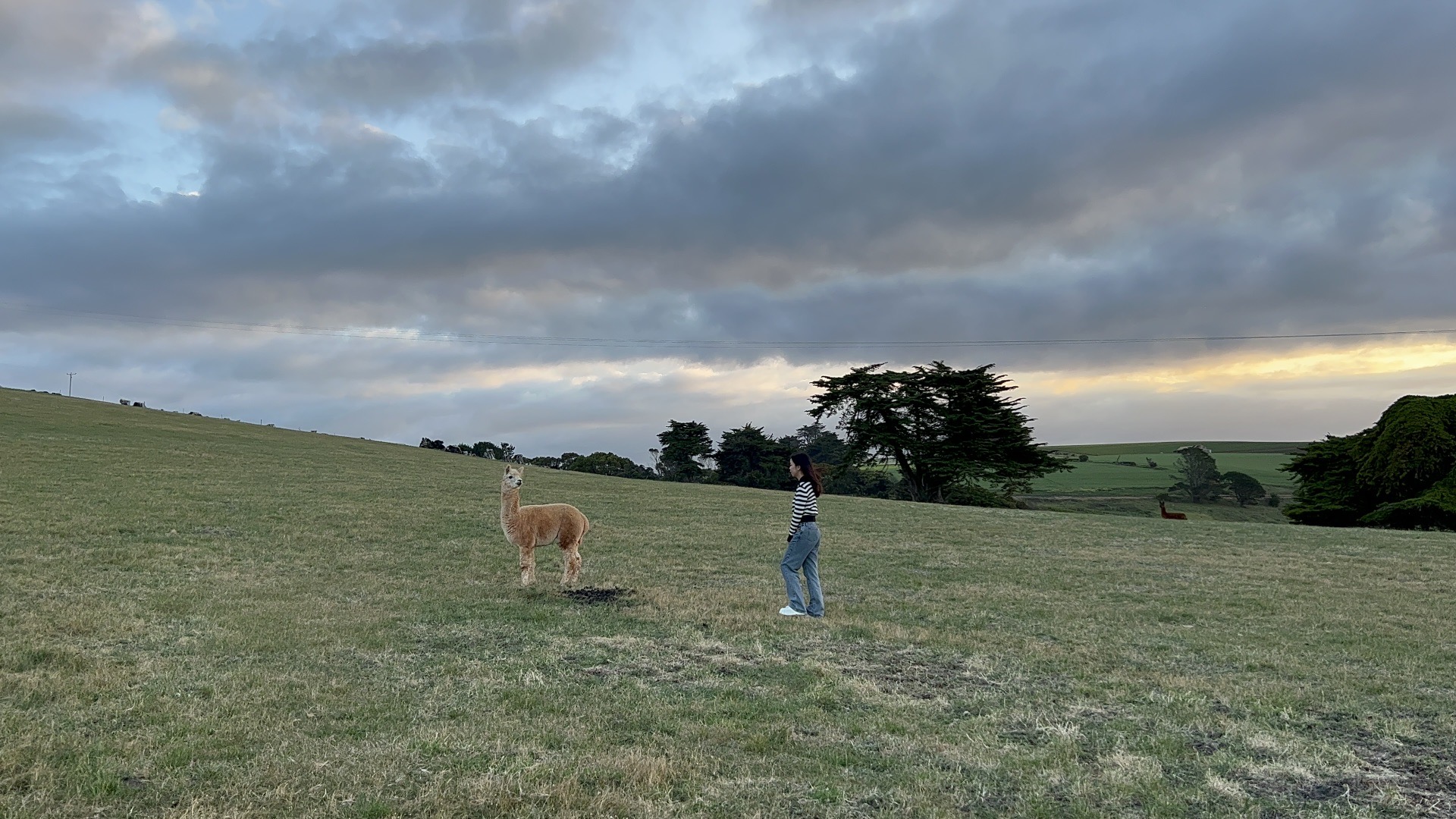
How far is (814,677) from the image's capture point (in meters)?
9.72

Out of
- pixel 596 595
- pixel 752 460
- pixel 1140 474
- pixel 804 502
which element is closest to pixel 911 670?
pixel 804 502

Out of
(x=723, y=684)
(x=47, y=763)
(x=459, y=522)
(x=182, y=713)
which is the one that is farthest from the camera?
(x=459, y=522)

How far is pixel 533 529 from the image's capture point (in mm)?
16141

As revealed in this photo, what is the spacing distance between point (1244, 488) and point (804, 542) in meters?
93.6

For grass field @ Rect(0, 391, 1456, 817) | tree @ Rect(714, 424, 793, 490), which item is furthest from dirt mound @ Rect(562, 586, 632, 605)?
tree @ Rect(714, 424, 793, 490)

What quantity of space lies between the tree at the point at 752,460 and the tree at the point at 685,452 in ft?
6.02

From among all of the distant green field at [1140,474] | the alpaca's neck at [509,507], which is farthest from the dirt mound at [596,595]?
the distant green field at [1140,474]

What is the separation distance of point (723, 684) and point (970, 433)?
56.9 m

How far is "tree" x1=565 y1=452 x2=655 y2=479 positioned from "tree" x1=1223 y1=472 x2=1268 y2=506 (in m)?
64.4

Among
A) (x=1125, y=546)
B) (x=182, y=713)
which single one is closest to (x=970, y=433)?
(x=1125, y=546)

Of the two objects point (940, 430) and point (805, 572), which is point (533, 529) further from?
point (940, 430)

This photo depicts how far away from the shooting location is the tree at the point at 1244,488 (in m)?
88.1

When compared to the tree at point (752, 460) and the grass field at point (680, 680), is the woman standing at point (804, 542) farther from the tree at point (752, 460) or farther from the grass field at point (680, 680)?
the tree at point (752, 460)

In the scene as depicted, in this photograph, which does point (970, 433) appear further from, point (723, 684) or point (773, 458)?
point (723, 684)
